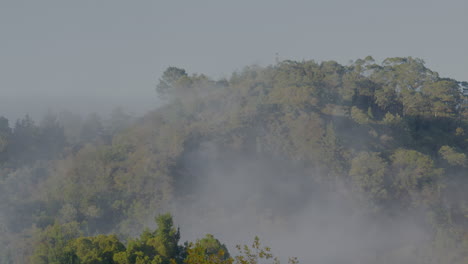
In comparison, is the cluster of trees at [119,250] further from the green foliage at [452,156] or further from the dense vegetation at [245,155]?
the green foliage at [452,156]

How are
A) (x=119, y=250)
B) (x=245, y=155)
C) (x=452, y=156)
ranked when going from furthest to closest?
(x=452, y=156) < (x=245, y=155) < (x=119, y=250)

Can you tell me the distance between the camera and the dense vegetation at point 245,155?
35.2 m

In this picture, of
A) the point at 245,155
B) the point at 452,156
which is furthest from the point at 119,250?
the point at 452,156

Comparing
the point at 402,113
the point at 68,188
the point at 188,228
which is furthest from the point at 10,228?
the point at 402,113

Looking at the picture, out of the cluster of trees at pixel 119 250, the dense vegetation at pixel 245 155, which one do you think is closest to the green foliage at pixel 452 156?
the dense vegetation at pixel 245 155

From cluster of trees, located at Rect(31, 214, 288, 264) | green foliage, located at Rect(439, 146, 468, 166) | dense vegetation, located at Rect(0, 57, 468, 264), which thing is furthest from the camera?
green foliage, located at Rect(439, 146, 468, 166)

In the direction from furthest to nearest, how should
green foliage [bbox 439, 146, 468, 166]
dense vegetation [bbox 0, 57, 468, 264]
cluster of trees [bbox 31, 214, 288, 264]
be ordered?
green foliage [bbox 439, 146, 468, 166] → dense vegetation [bbox 0, 57, 468, 264] → cluster of trees [bbox 31, 214, 288, 264]

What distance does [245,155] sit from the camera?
41438 millimetres

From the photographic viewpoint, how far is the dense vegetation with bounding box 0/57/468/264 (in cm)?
3519

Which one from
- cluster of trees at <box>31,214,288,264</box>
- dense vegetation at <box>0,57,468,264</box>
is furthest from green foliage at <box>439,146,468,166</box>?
cluster of trees at <box>31,214,288,264</box>

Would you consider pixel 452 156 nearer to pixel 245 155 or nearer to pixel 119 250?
pixel 245 155

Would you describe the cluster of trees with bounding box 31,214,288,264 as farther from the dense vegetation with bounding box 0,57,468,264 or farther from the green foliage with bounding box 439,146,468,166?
the green foliage with bounding box 439,146,468,166

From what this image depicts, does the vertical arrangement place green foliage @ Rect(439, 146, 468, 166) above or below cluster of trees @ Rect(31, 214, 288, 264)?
above

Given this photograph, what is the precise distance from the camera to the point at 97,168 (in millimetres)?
37875
